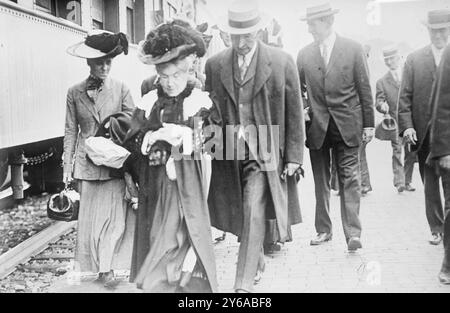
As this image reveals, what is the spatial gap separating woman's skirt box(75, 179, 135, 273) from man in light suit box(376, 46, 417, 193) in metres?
2.49

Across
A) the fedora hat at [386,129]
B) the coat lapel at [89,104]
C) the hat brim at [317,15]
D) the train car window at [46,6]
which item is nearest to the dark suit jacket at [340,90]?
the hat brim at [317,15]

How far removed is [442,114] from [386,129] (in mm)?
1443

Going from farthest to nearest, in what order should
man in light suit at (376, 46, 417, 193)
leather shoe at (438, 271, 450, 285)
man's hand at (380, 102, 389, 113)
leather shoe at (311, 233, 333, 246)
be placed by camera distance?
man's hand at (380, 102, 389, 113)
man in light suit at (376, 46, 417, 193)
leather shoe at (311, 233, 333, 246)
leather shoe at (438, 271, 450, 285)

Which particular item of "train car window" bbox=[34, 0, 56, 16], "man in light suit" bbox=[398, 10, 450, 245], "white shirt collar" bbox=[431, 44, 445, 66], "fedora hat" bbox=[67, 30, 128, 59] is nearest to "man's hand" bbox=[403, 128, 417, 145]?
"man in light suit" bbox=[398, 10, 450, 245]

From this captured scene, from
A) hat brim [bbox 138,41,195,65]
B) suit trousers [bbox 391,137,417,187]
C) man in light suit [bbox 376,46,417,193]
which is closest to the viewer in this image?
hat brim [bbox 138,41,195,65]

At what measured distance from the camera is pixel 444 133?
16.0 ft

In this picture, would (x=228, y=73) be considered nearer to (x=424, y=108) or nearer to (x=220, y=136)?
(x=220, y=136)

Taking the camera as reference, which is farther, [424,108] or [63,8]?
[63,8]

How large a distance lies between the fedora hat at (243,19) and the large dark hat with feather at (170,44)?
312mm

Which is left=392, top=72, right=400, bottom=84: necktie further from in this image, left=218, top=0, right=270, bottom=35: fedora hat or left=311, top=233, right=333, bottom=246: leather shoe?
left=218, top=0, right=270, bottom=35: fedora hat

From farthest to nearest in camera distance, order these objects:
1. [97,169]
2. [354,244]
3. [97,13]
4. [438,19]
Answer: [97,13]
[354,244]
[438,19]
[97,169]

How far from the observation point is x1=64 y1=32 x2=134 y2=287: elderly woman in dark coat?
501 centimetres

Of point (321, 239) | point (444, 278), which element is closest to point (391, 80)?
point (321, 239)
